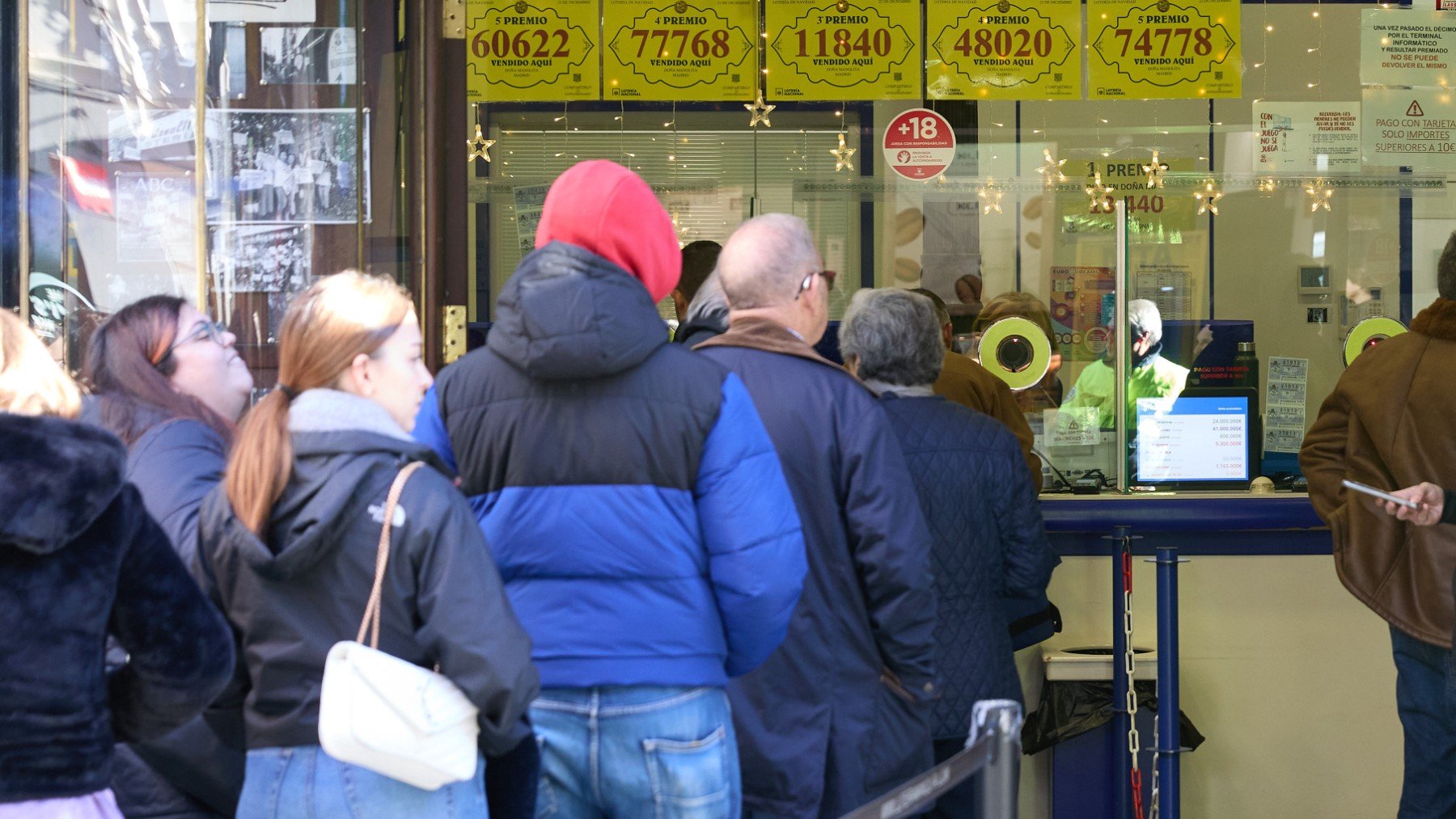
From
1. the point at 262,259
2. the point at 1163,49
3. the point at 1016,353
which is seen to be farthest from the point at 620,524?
the point at 1163,49

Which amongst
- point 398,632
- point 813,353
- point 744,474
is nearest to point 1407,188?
point 813,353

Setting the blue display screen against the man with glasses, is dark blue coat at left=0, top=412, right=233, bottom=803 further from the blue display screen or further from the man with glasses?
the blue display screen

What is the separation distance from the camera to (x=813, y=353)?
2.89 meters

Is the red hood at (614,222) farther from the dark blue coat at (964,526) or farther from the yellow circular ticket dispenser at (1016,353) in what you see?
the yellow circular ticket dispenser at (1016,353)

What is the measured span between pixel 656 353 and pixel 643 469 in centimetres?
18

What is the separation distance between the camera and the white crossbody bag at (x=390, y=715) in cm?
189

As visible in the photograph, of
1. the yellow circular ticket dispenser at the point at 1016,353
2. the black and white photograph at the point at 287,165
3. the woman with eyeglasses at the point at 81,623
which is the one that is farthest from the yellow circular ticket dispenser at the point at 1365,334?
the woman with eyeglasses at the point at 81,623

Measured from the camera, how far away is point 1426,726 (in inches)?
142

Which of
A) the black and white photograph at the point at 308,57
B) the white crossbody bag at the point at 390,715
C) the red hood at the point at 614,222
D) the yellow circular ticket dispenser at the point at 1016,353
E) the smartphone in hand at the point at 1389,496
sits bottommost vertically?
the white crossbody bag at the point at 390,715

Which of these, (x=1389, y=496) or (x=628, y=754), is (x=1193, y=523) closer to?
(x=1389, y=496)

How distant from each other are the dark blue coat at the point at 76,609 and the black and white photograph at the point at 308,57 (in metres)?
2.11

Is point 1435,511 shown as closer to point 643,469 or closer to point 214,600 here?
point 643,469

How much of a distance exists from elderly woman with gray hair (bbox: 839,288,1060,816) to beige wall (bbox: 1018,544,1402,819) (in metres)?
1.07

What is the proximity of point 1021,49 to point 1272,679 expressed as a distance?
369 centimetres
